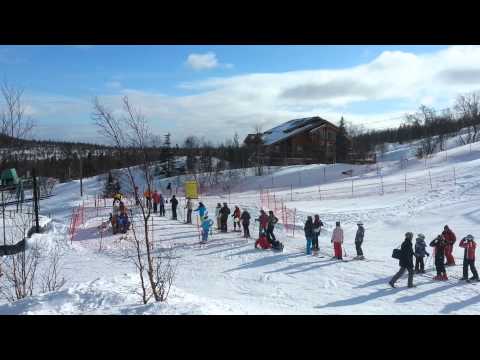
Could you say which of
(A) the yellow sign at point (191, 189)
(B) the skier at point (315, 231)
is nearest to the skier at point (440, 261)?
(B) the skier at point (315, 231)

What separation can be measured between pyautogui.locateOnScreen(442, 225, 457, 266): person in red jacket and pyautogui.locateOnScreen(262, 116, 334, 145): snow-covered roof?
48.0m

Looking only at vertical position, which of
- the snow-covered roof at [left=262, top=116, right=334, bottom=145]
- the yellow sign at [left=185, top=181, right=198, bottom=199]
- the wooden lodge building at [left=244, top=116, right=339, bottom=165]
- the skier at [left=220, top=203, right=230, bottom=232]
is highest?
the snow-covered roof at [left=262, top=116, right=334, bottom=145]

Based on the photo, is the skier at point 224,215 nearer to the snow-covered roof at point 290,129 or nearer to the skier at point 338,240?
the skier at point 338,240

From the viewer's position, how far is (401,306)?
10.3m

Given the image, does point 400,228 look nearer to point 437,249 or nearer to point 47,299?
point 437,249

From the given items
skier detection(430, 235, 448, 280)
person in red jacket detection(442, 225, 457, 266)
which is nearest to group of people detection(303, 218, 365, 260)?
person in red jacket detection(442, 225, 457, 266)

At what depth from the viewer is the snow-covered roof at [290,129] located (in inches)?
2464

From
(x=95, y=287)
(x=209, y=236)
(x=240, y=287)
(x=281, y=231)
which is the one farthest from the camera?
(x=281, y=231)

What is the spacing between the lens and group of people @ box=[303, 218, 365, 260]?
15.4m

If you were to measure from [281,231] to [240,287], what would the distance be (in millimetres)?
9704

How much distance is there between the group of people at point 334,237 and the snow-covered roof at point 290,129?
46.2m

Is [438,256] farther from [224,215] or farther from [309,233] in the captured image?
[224,215]

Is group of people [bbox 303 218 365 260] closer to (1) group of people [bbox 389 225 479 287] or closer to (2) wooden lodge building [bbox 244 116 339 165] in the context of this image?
(1) group of people [bbox 389 225 479 287]
